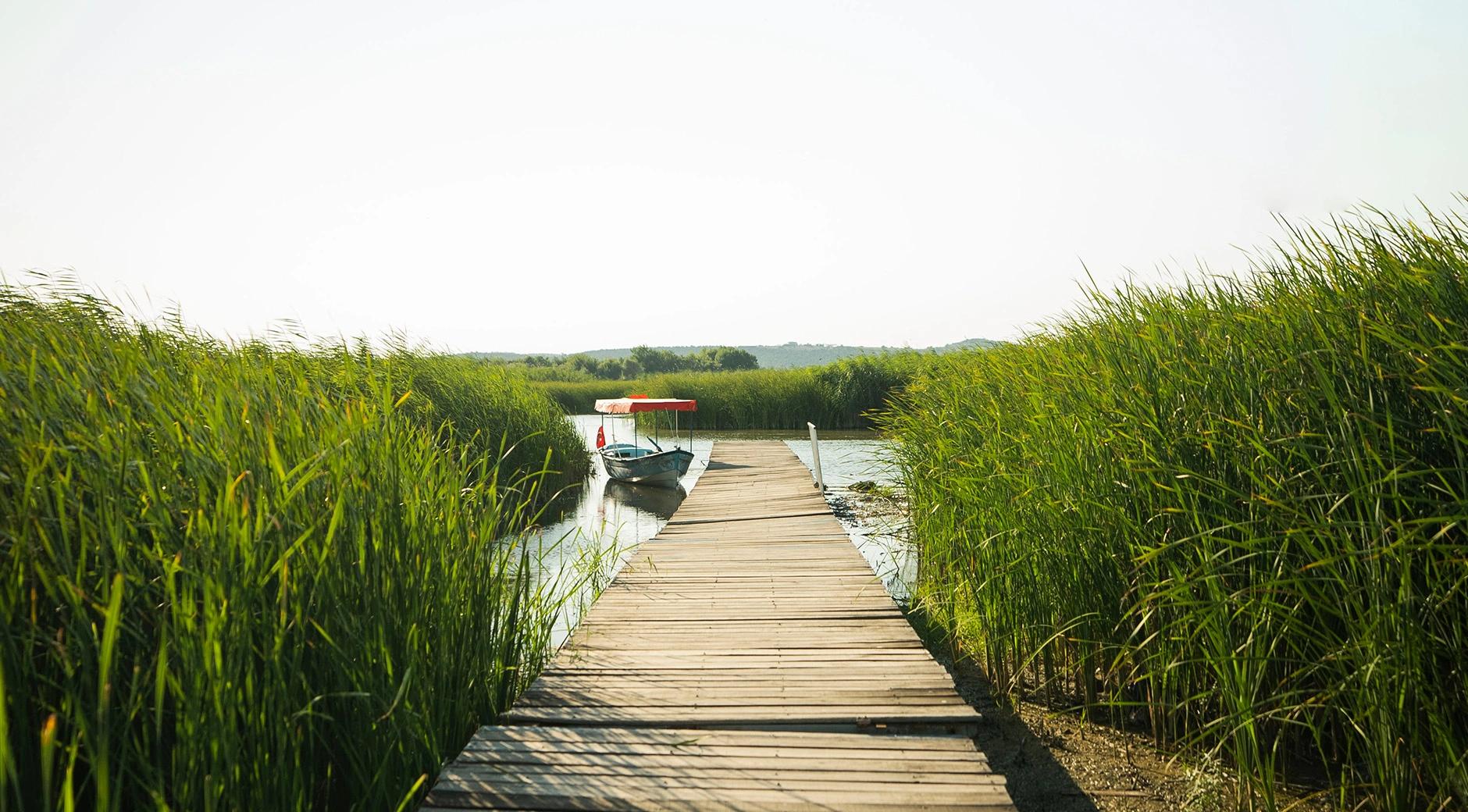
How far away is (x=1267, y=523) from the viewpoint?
10.6ft

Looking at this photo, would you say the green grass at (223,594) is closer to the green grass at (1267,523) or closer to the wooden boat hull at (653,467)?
the green grass at (1267,523)

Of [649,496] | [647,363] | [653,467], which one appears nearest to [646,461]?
[653,467]

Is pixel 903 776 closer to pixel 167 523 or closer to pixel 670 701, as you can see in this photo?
pixel 670 701

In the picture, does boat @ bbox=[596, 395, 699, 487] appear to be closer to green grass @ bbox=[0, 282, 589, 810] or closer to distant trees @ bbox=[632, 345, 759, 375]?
green grass @ bbox=[0, 282, 589, 810]

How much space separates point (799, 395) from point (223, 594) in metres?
22.2

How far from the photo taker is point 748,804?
2.84 meters

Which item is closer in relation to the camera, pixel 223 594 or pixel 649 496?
pixel 223 594

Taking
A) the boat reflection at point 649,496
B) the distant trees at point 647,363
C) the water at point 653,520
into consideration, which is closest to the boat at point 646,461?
the boat reflection at point 649,496

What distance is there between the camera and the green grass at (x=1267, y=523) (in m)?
2.73

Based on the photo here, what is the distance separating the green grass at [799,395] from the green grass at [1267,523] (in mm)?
18580

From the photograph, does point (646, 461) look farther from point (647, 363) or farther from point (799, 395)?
point (647, 363)

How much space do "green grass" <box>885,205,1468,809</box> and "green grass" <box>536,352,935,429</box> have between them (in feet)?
61.0

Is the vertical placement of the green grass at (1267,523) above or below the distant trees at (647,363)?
below

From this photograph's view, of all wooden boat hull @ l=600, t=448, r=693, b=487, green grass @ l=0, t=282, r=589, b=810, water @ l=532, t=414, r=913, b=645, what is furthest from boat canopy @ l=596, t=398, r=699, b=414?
green grass @ l=0, t=282, r=589, b=810
